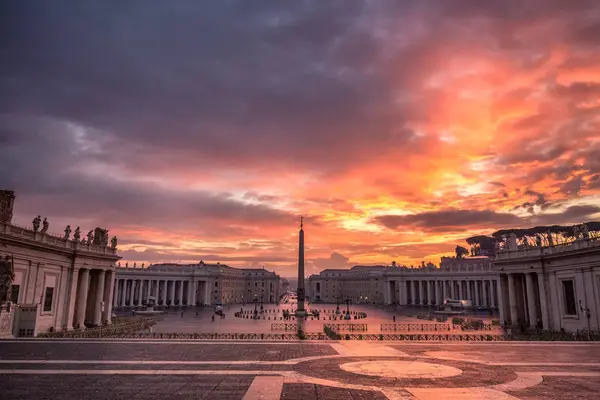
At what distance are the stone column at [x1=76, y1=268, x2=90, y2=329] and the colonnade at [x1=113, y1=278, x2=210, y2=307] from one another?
95.9 meters

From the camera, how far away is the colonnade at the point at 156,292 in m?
160

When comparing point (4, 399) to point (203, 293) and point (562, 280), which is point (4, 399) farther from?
point (203, 293)

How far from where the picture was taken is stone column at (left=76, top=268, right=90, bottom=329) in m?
58.6

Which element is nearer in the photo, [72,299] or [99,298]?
[72,299]

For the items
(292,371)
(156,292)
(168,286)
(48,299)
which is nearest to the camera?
(292,371)

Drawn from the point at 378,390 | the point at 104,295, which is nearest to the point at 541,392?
the point at 378,390

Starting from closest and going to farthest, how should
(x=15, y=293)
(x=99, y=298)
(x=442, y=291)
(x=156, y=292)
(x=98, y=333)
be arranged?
(x=15, y=293)
(x=98, y=333)
(x=99, y=298)
(x=156, y=292)
(x=442, y=291)

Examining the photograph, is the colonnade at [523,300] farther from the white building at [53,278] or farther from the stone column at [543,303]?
the white building at [53,278]

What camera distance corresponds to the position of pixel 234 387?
58.7 feet

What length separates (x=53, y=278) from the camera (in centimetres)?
5228

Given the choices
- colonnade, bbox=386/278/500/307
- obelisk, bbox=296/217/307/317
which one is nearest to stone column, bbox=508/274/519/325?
obelisk, bbox=296/217/307/317

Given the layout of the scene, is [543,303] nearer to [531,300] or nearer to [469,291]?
[531,300]

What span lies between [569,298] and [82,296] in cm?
6628

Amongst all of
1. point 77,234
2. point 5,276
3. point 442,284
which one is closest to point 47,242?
point 77,234
